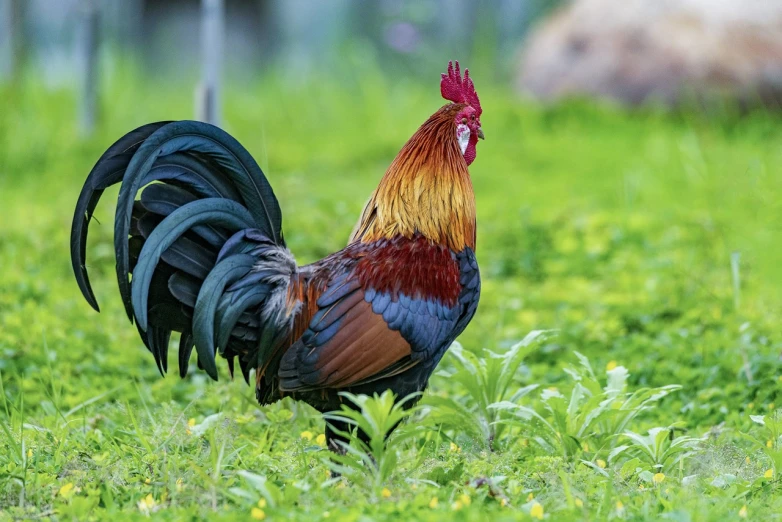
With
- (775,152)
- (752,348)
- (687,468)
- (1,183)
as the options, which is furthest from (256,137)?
(687,468)

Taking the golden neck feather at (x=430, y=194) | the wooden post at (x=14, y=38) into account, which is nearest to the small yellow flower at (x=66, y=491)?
the golden neck feather at (x=430, y=194)

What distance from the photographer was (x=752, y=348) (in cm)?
492

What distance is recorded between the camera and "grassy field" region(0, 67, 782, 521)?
330 cm

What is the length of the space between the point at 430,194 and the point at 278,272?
2.23 ft

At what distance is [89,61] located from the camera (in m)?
8.95

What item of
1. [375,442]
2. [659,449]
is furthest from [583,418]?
[375,442]

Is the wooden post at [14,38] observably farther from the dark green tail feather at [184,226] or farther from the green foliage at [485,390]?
the green foliage at [485,390]

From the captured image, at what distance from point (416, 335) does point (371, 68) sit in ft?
30.1

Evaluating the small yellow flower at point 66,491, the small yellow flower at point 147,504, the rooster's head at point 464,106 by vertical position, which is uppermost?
the rooster's head at point 464,106

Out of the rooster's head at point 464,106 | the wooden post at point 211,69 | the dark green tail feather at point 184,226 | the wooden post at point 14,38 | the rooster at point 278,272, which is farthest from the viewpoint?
the wooden post at point 14,38

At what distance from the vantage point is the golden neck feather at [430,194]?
3.71 m

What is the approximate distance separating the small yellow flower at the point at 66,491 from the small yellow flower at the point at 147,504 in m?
0.24

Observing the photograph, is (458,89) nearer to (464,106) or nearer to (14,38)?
(464,106)

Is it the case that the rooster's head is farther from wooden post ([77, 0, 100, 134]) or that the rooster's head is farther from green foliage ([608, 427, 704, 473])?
wooden post ([77, 0, 100, 134])
